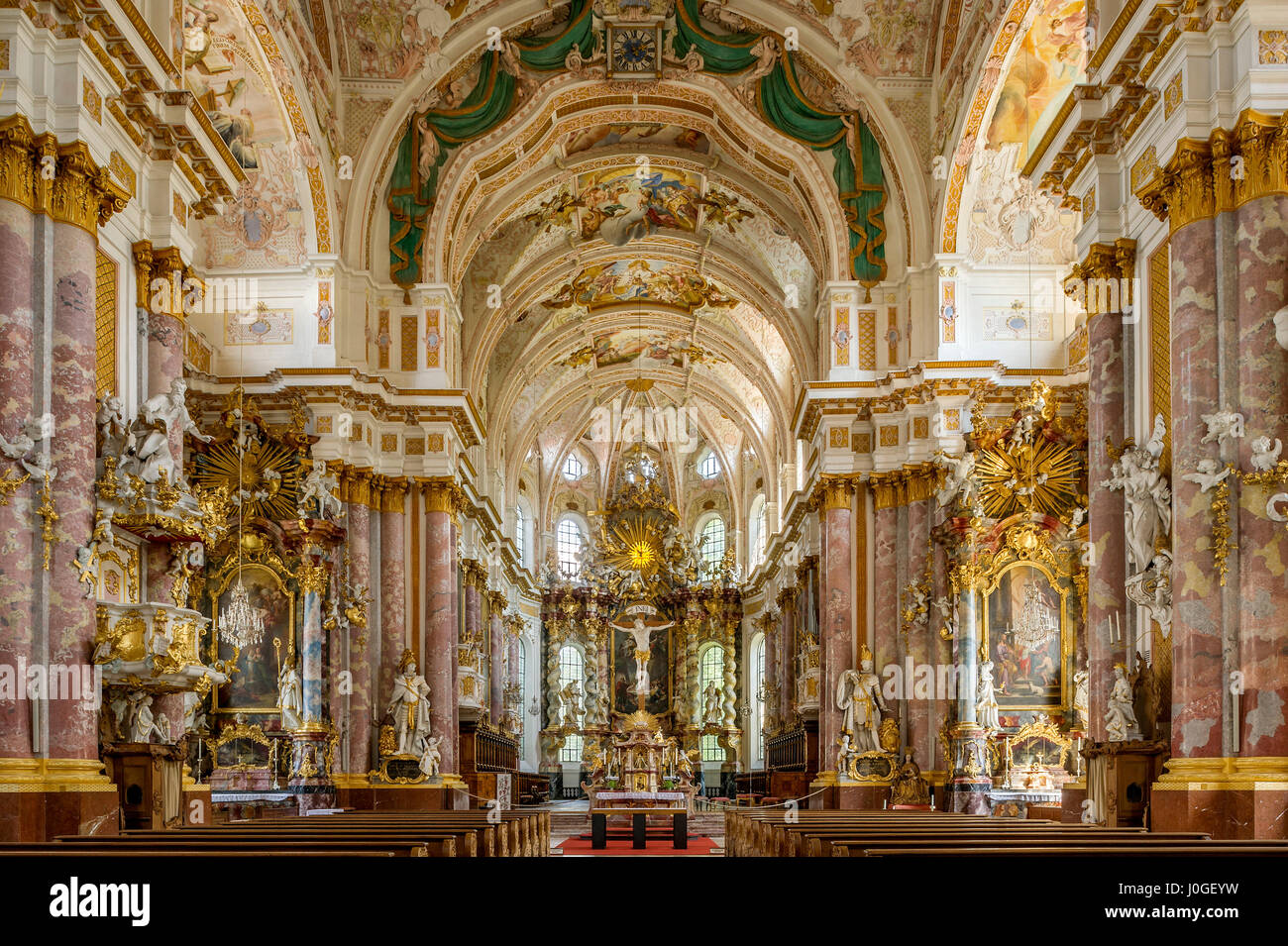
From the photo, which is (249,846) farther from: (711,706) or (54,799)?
(711,706)

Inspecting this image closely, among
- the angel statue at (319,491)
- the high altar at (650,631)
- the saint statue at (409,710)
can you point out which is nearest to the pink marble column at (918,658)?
the saint statue at (409,710)

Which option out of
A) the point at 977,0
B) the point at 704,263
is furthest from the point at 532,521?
the point at 977,0

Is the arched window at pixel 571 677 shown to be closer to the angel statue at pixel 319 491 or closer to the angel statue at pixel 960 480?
the angel statue at pixel 319 491

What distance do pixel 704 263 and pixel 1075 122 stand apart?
64.6ft

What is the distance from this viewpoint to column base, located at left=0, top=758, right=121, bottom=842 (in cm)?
1114

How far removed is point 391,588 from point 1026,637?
35.3 ft

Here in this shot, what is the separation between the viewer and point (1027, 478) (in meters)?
22.9

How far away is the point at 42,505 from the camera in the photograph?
11805 mm

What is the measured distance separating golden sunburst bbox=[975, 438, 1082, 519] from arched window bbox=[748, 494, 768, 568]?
21.9m

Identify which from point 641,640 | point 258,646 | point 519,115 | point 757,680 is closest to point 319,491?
point 258,646

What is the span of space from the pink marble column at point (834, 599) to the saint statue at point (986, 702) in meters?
3.30

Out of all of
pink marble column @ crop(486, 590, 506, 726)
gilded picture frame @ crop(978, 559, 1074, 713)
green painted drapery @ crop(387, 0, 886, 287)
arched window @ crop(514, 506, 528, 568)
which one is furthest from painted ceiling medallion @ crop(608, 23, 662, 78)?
arched window @ crop(514, 506, 528, 568)

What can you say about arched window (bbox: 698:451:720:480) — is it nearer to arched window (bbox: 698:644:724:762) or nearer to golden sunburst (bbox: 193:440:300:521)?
arched window (bbox: 698:644:724:762)

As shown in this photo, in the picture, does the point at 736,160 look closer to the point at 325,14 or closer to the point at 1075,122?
the point at 325,14
